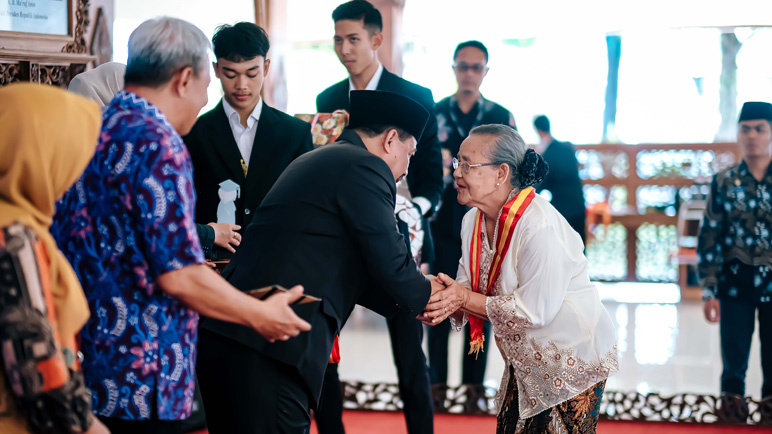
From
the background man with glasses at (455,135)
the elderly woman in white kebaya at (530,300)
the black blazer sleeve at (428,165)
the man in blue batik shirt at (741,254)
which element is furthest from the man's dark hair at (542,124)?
the elderly woman in white kebaya at (530,300)

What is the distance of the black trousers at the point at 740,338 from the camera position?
3.95 m

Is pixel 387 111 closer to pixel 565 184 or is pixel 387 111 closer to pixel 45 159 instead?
pixel 45 159

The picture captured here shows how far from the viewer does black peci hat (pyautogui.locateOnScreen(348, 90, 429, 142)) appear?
228 centimetres

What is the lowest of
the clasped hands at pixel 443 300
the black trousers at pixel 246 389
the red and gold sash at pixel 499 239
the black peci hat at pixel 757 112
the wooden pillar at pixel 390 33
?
the black trousers at pixel 246 389

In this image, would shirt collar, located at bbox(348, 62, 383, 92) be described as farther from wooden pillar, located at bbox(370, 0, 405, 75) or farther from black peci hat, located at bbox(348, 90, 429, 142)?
wooden pillar, located at bbox(370, 0, 405, 75)

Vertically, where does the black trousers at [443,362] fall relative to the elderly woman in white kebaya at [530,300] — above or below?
below

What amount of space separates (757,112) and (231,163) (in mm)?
2601

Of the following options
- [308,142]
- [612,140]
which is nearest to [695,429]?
[308,142]

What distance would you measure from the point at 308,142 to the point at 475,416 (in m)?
1.92

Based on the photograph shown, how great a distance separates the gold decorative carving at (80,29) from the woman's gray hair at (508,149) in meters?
1.86

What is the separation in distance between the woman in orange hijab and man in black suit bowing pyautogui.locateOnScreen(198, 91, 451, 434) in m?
0.71

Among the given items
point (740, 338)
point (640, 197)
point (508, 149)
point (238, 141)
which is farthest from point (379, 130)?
point (640, 197)

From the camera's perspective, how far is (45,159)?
4.23 feet

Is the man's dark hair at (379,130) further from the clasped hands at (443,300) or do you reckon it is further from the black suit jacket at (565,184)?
the black suit jacket at (565,184)
